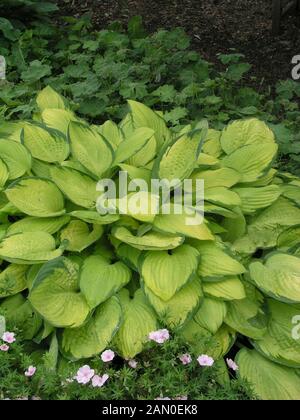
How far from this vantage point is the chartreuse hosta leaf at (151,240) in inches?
88.6

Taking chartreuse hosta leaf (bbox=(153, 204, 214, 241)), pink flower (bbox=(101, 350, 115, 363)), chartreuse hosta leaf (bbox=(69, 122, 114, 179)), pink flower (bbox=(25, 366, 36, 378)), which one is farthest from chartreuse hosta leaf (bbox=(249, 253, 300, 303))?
pink flower (bbox=(25, 366, 36, 378))

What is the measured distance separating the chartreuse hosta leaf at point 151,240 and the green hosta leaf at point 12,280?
389 mm

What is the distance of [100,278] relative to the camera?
224 centimetres

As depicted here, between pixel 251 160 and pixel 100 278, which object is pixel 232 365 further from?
pixel 251 160

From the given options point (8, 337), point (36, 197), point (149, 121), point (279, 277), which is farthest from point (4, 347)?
point (149, 121)

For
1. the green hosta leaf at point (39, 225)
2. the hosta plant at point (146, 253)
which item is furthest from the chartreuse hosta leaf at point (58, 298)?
the green hosta leaf at point (39, 225)

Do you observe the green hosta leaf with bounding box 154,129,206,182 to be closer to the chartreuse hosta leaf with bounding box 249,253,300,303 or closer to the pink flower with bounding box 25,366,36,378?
the chartreuse hosta leaf with bounding box 249,253,300,303

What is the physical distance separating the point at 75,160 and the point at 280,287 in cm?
102

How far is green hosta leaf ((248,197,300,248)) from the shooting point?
2512 mm

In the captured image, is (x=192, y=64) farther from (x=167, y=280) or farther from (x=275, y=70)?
(x=167, y=280)

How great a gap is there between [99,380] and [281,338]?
0.73m

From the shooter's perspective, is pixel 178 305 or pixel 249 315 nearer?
pixel 178 305

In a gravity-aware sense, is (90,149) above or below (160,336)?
above

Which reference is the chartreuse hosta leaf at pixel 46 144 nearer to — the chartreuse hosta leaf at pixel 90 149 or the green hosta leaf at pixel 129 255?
the chartreuse hosta leaf at pixel 90 149
